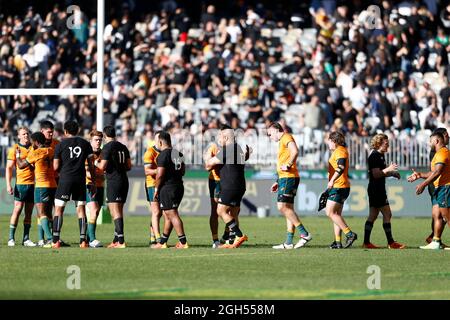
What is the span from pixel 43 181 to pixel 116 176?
1.29m

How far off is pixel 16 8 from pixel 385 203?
80.0 ft

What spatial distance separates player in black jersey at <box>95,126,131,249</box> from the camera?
70.6 ft

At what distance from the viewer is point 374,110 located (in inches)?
1459

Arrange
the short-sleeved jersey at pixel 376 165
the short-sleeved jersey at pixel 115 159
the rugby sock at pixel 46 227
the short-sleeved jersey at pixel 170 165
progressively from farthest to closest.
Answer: the short-sleeved jersey at pixel 376 165 → the rugby sock at pixel 46 227 → the short-sleeved jersey at pixel 115 159 → the short-sleeved jersey at pixel 170 165

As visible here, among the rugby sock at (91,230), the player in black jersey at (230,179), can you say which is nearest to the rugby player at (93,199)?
the rugby sock at (91,230)

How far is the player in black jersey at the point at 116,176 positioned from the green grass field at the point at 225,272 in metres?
0.49

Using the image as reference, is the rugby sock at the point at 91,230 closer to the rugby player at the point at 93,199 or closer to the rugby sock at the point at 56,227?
the rugby player at the point at 93,199

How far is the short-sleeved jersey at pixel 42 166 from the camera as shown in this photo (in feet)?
71.7

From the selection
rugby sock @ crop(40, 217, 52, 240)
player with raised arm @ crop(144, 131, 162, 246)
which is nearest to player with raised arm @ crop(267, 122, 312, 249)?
player with raised arm @ crop(144, 131, 162, 246)

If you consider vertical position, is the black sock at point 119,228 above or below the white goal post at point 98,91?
below

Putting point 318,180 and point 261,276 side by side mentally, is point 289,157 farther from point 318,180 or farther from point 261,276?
point 318,180
